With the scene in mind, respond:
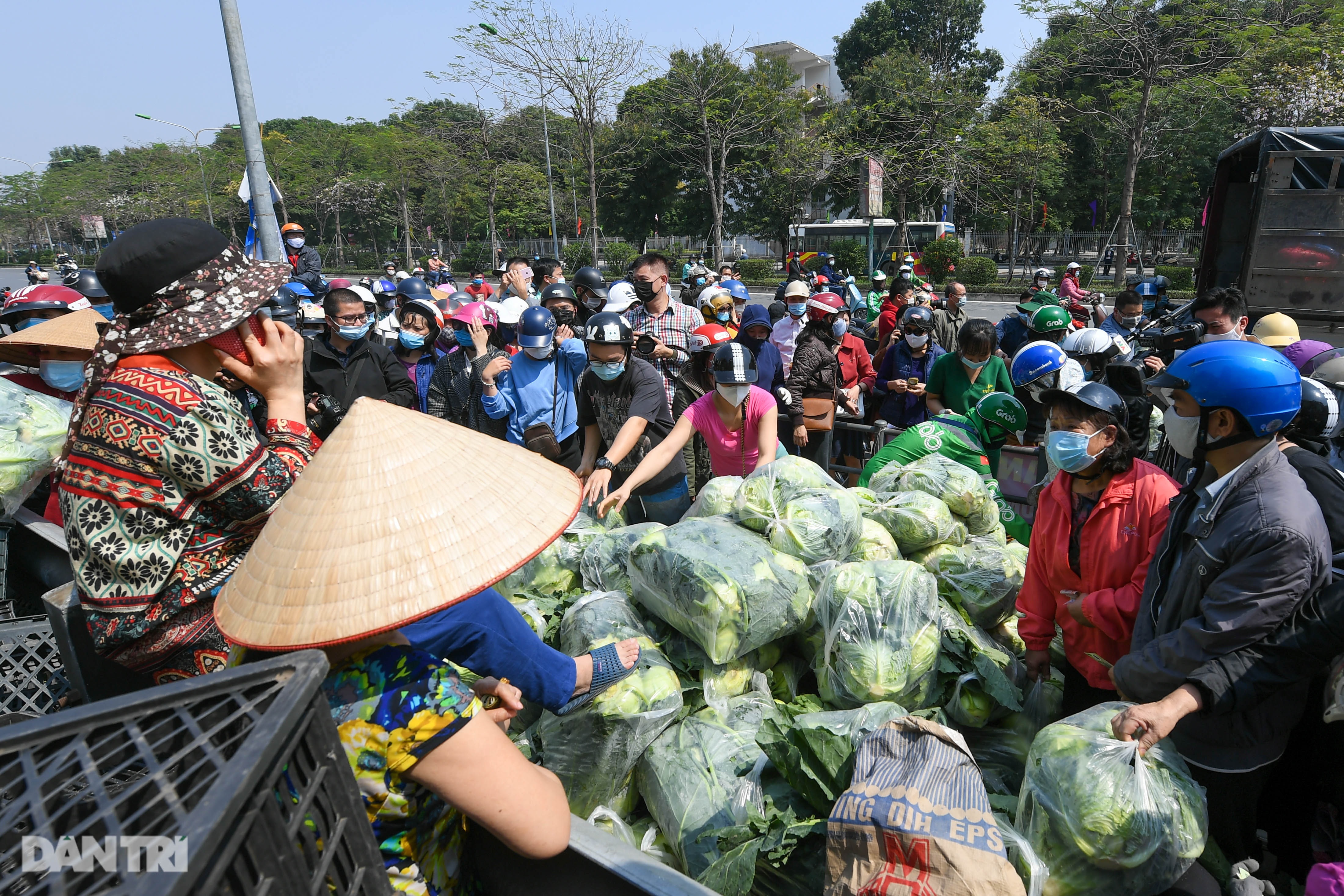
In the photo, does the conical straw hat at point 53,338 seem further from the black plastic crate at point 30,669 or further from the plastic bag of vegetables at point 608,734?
the plastic bag of vegetables at point 608,734

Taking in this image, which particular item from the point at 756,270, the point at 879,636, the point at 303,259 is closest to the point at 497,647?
the point at 879,636

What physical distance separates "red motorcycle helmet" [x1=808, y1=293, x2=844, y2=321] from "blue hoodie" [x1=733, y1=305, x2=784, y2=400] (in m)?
0.57

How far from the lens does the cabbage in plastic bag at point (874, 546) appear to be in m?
2.82

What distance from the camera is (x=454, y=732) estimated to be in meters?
1.39

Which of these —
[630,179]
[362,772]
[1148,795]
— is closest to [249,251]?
[362,772]

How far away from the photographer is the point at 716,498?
127 inches

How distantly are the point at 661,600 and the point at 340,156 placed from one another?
52351 mm

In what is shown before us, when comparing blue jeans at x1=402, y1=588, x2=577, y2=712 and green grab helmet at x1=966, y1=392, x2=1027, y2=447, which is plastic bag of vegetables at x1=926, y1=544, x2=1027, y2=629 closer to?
green grab helmet at x1=966, y1=392, x2=1027, y2=447

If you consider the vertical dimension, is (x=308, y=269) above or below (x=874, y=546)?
above

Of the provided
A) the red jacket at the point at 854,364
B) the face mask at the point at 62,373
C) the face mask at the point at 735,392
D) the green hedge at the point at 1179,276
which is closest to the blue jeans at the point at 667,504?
the face mask at the point at 735,392

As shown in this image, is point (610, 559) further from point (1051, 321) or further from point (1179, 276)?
point (1179, 276)

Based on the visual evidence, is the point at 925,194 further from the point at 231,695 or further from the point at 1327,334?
the point at 231,695

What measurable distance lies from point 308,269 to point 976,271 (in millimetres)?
23682

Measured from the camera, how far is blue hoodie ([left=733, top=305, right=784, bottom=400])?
6.00 m
